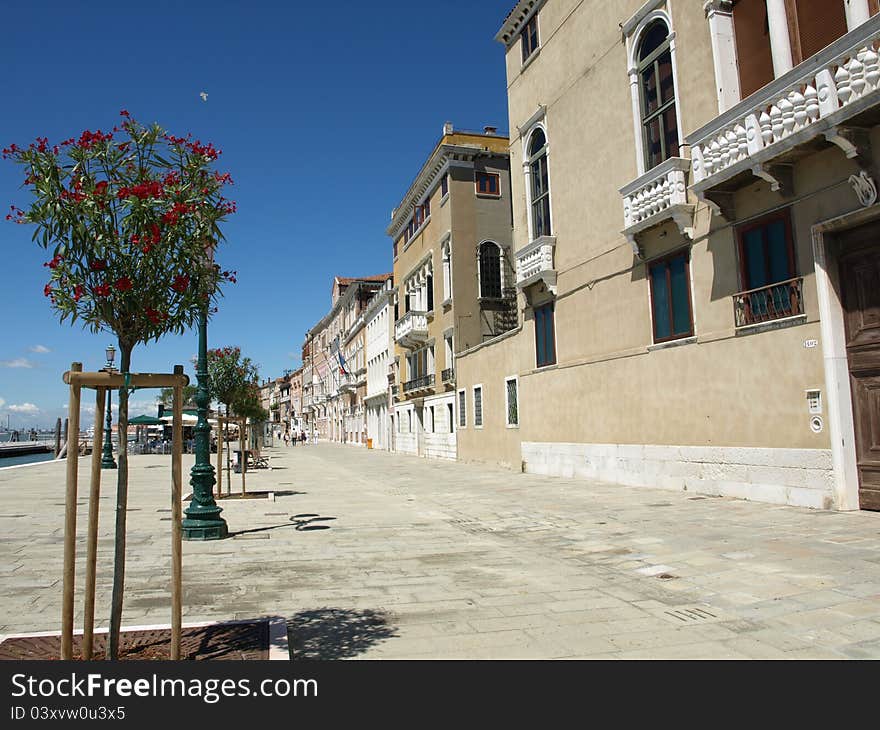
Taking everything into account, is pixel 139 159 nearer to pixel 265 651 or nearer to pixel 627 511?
pixel 265 651

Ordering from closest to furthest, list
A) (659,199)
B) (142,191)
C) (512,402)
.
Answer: (142,191), (659,199), (512,402)

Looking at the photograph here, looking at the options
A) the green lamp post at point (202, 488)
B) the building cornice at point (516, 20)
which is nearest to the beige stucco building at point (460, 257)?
the building cornice at point (516, 20)

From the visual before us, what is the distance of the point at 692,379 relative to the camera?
520 inches

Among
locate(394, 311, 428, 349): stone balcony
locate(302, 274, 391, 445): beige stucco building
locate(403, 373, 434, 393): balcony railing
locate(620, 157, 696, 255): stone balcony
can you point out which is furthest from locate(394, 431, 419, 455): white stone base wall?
locate(620, 157, 696, 255): stone balcony

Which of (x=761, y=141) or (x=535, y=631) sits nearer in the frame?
(x=535, y=631)

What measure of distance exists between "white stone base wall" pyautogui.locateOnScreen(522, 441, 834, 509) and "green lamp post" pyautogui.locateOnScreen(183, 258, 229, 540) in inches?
338

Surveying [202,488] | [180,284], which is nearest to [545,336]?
[202,488]

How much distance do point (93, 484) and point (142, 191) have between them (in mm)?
1841

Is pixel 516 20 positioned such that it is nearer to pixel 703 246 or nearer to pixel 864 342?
pixel 703 246

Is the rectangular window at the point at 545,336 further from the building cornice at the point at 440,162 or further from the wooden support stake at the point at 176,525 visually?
the wooden support stake at the point at 176,525

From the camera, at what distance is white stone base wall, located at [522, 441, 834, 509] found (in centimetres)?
1045

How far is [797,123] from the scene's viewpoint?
991 cm
